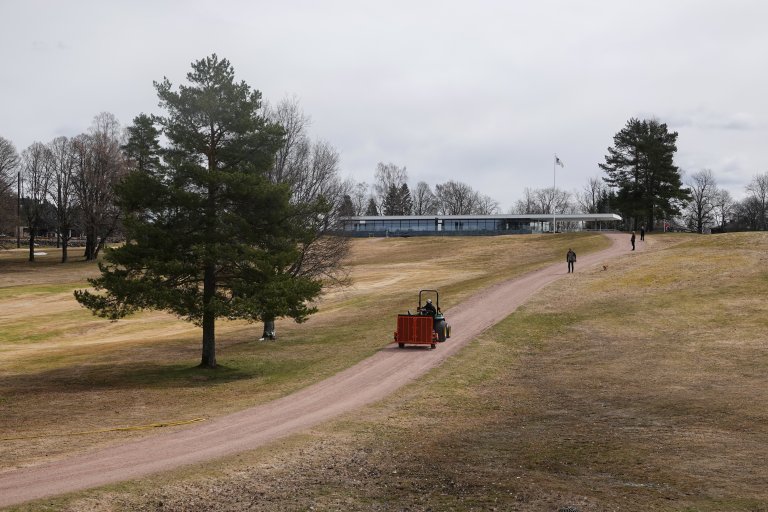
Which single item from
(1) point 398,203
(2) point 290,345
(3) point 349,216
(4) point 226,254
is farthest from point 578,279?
(1) point 398,203

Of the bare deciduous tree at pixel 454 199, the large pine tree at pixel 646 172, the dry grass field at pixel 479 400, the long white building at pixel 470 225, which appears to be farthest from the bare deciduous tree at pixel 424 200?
the dry grass field at pixel 479 400

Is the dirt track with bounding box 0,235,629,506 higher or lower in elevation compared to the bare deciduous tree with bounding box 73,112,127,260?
lower

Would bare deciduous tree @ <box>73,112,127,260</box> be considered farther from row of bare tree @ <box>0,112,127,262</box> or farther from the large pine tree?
the large pine tree

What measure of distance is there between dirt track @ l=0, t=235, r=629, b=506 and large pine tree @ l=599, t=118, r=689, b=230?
64.8 metres

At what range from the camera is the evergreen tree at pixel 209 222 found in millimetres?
26078

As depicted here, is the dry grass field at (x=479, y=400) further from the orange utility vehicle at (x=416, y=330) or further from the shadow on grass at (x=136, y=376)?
the orange utility vehicle at (x=416, y=330)

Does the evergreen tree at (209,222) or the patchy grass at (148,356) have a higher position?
the evergreen tree at (209,222)

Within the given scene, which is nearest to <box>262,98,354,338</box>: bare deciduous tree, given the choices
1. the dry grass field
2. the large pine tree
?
the dry grass field

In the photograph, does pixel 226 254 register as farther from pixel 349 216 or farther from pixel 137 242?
pixel 349 216

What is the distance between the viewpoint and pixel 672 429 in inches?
693

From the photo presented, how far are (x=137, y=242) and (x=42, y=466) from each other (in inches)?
537

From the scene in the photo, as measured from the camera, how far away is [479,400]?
23.0 m

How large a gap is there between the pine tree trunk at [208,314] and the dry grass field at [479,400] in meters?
0.79

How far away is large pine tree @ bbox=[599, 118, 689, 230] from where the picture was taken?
91312 millimetres
